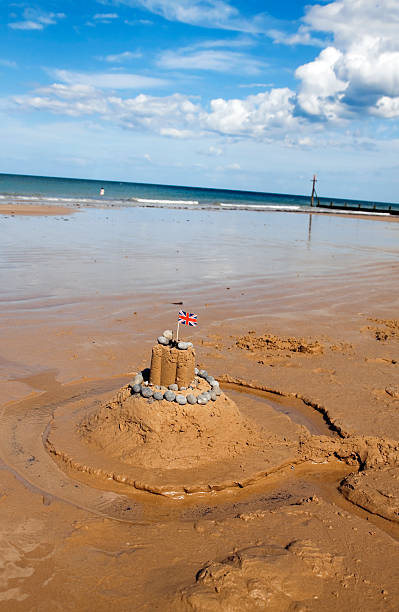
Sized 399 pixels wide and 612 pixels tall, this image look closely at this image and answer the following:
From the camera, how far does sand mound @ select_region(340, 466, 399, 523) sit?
170 inches

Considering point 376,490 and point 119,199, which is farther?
point 119,199

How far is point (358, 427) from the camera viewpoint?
5.81 metres

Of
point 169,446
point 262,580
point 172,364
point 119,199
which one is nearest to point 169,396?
point 172,364

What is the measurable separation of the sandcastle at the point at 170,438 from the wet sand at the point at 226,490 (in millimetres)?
168

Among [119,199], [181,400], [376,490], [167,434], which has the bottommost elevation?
[376,490]

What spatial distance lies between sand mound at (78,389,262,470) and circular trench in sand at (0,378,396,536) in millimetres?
408

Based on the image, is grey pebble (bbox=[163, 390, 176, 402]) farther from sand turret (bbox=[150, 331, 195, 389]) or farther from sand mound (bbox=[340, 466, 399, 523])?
sand mound (bbox=[340, 466, 399, 523])

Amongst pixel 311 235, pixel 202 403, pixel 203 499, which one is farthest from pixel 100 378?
pixel 311 235

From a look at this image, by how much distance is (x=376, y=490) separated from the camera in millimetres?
4559

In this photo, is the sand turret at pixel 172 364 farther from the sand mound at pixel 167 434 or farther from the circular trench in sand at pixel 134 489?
the circular trench in sand at pixel 134 489

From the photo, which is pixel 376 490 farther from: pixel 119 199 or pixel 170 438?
pixel 119 199

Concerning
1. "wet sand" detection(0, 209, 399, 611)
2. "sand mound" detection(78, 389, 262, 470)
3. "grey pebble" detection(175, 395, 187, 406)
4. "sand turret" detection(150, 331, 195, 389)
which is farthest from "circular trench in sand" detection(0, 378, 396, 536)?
"sand turret" detection(150, 331, 195, 389)

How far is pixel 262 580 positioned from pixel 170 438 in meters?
1.92

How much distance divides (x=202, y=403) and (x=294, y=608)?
2.36 meters
